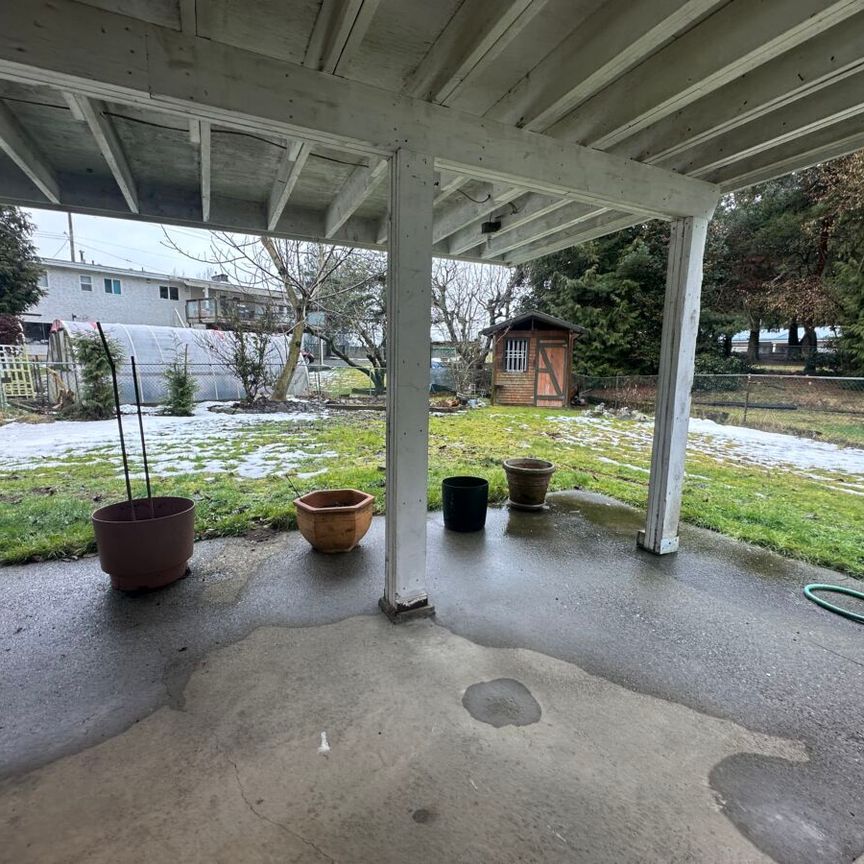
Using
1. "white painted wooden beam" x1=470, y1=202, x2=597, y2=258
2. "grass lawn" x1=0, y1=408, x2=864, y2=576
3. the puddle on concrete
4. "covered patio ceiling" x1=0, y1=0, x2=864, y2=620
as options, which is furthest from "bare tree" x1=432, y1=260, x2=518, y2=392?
the puddle on concrete

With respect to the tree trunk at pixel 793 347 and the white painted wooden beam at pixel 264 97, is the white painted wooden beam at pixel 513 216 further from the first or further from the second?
the tree trunk at pixel 793 347

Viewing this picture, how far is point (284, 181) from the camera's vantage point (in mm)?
2945

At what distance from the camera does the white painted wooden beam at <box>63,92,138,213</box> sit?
206 cm

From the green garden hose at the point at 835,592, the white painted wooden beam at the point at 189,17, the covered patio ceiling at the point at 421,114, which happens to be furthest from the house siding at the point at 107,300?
the green garden hose at the point at 835,592

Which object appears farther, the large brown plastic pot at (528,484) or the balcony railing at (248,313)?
the balcony railing at (248,313)

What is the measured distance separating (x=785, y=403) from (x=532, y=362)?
5.93m

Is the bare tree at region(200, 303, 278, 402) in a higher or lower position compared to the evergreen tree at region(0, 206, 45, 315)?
lower

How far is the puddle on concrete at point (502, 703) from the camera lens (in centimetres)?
181

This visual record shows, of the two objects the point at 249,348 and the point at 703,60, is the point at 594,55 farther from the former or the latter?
the point at 249,348

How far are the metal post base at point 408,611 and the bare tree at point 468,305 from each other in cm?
1189

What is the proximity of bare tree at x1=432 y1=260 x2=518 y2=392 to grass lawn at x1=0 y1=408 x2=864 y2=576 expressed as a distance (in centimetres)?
602

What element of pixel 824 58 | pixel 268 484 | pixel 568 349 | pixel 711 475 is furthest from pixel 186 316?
pixel 824 58

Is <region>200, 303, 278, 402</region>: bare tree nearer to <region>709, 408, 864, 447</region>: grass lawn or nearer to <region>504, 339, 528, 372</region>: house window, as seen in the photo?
<region>504, 339, 528, 372</region>: house window

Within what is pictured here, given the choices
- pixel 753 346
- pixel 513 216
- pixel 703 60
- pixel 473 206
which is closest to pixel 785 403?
pixel 753 346
